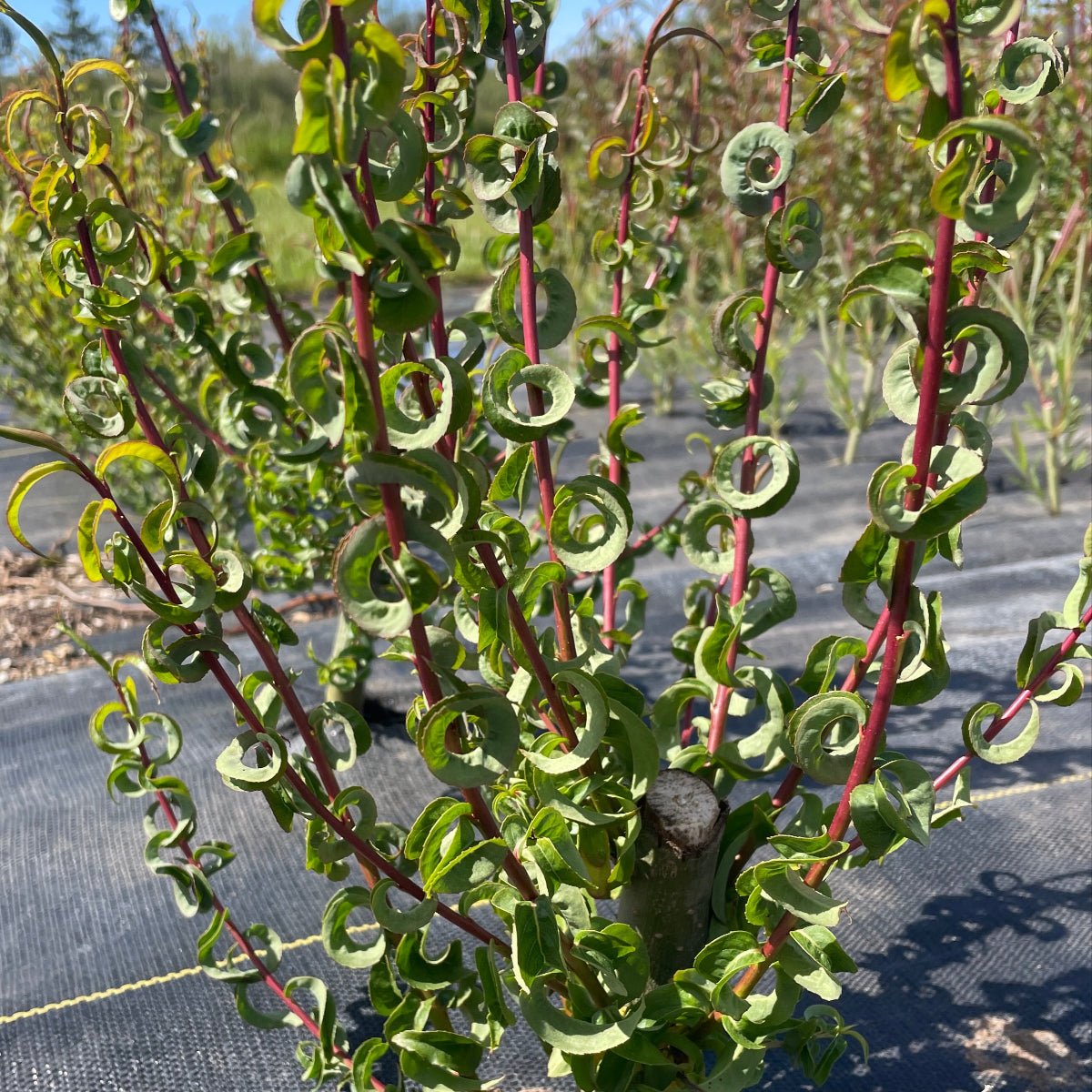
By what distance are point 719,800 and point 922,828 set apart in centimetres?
21

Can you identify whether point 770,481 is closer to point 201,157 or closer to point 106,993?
point 201,157

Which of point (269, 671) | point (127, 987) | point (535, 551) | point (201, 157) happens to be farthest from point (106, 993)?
point (201, 157)

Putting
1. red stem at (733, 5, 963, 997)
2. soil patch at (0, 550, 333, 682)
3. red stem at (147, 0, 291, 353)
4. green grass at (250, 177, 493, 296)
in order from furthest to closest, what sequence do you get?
1. green grass at (250, 177, 493, 296)
2. soil patch at (0, 550, 333, 682)
3. red stem at (147, 0, 291, 353)
4. red stem at (733, 5, 963, 997)

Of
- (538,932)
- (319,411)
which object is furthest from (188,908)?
(319,411)

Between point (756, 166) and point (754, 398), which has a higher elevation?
point (756, 166)

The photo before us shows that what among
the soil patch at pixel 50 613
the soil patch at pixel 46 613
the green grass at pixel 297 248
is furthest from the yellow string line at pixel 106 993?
the green grass at pixel 297 248

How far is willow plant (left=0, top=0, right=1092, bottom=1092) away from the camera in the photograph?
422 mm

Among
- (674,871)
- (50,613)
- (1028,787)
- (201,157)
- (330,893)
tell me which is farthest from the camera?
(50,613)

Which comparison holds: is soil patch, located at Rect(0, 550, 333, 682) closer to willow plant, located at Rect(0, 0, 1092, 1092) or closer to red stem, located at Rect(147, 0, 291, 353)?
red stem, located at Rect(147, 0, 291, 353)

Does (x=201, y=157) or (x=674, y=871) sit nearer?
(x=674, y=871)

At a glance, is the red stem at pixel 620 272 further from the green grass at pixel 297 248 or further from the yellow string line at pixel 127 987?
the green grass at pixel 297 248

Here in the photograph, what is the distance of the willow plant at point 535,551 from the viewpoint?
422 millimetres

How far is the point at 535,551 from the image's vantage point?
0.67 metres

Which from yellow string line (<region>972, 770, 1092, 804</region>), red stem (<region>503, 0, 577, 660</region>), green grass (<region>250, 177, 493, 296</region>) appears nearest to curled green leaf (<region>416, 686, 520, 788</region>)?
red stem (<region>503, 0, 577, 660</region>)
